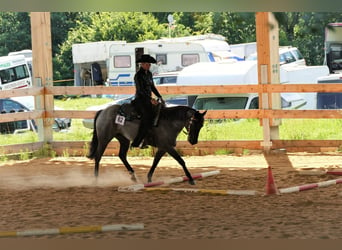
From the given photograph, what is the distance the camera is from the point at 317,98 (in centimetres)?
1941

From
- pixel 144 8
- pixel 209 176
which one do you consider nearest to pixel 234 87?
pixel 209 176

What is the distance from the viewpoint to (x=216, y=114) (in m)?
14.7

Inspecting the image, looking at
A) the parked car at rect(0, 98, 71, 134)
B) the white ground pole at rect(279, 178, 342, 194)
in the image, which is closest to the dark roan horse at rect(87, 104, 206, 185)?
the white ground pole at rect(279, 178, 342, 194)

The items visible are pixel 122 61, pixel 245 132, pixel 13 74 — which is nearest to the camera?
pixel 245 132

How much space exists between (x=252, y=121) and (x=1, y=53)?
17.1 m

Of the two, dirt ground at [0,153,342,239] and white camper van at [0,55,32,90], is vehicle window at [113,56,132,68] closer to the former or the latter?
white camper van at [0,55,32,90]

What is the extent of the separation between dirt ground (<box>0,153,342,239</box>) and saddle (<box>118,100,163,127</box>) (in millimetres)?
980

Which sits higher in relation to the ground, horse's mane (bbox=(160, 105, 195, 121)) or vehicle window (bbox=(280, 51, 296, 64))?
vehicle window (bbox=(280, 51, 296, 64))

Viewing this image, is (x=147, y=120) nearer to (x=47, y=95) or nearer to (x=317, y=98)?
(x=47, y=95)

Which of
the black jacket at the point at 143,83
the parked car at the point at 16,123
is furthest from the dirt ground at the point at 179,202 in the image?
the parked car at the point at 16,123

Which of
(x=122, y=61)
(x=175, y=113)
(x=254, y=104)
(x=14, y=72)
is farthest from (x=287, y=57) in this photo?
(x=175, y=113)

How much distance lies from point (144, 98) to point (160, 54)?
14.2 metres

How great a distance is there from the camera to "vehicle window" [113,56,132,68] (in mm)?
25922

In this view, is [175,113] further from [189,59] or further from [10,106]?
[189,59]
